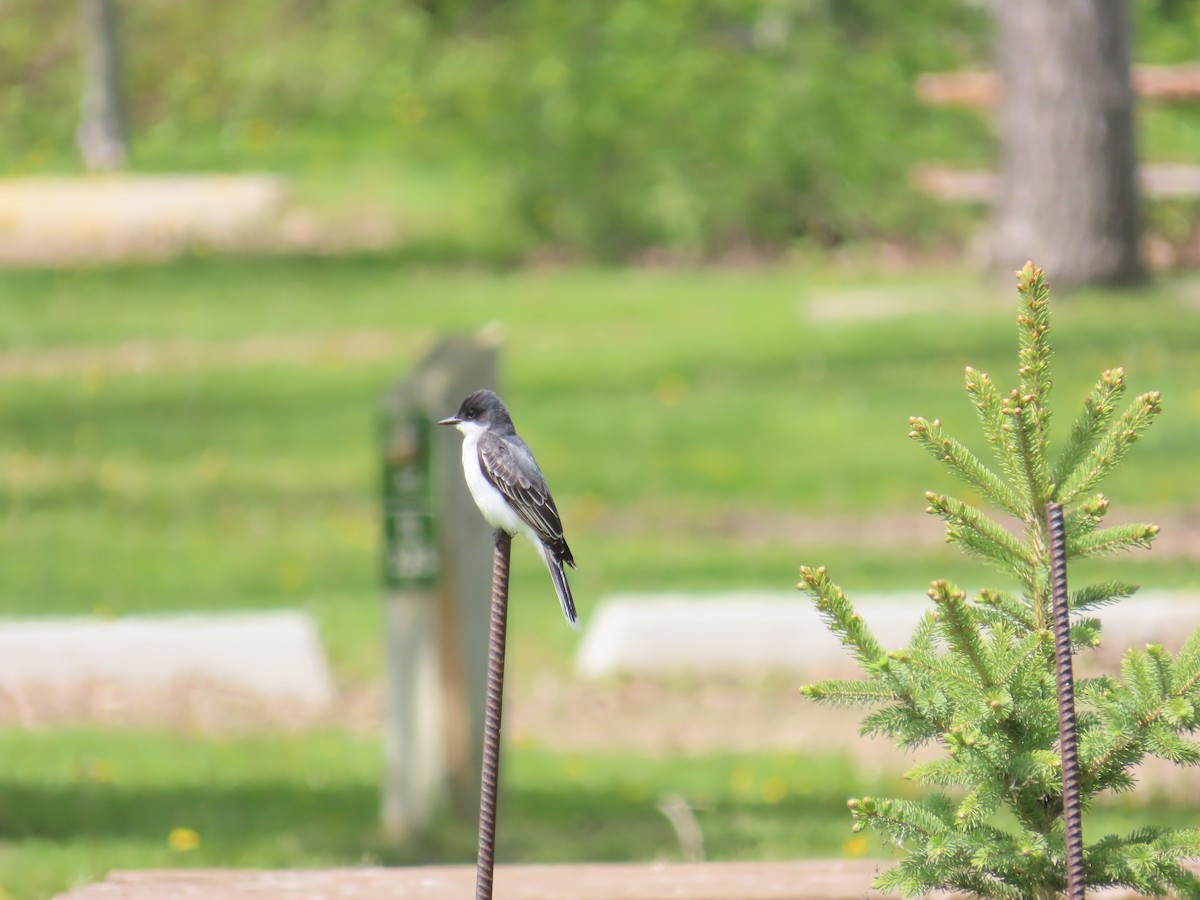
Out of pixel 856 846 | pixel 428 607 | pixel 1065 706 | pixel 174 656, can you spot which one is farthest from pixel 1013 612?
pixel 174 656

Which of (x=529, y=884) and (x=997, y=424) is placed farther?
(x=529, y=884)

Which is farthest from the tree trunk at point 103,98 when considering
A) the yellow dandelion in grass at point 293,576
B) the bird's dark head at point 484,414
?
the bird's dark head at point 484,414

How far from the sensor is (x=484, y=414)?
2914 millimetres

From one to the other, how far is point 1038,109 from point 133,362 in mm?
7135

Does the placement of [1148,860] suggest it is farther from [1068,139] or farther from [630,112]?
[630,112]

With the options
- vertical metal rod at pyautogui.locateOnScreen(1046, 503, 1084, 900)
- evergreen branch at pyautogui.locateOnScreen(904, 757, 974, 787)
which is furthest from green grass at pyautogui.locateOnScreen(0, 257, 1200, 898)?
vertical metal rod at pyautogui.locateOnScreen(1046, 503, 1084, 900)

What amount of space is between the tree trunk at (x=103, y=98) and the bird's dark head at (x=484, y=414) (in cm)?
2143

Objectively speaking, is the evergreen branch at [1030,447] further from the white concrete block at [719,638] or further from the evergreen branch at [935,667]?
the white concrete block at [719,638]

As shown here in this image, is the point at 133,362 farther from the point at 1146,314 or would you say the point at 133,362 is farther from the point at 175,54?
the point at 175,54

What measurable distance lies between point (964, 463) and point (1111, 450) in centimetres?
21

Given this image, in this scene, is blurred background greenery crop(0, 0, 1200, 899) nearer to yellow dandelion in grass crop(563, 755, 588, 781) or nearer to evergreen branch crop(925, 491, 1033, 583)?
yellow dandelion in grass crop(563, 755, 588, 781)

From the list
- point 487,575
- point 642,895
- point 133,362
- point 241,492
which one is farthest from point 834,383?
point 642,895

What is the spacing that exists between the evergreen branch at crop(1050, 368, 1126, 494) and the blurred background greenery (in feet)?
10.7

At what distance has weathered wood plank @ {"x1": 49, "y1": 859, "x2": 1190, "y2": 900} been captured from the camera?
328cm
